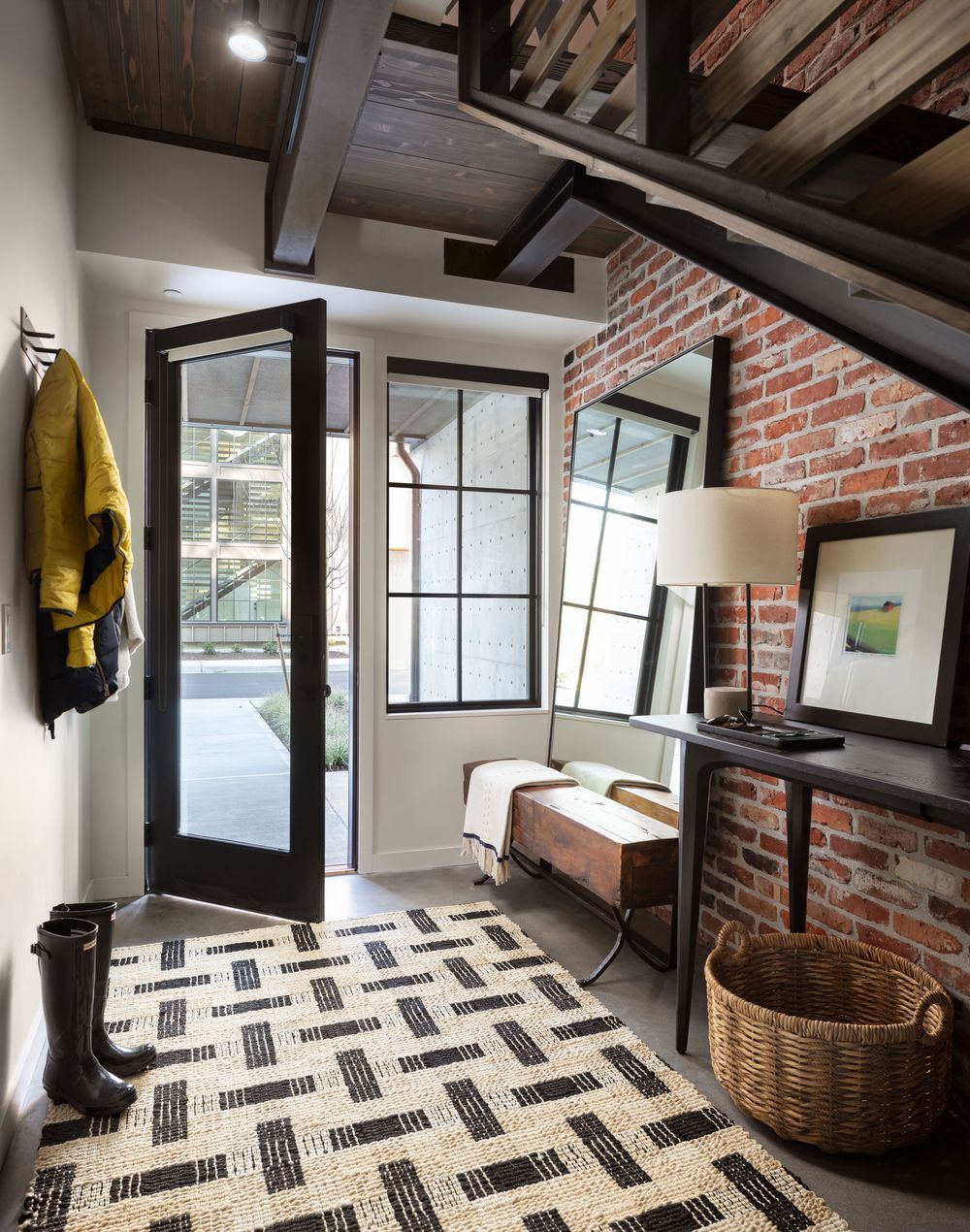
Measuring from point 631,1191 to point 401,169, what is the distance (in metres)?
3.25

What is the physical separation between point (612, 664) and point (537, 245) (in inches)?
67.2

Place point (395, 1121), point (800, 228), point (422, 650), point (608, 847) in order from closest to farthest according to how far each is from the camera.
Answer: point (800, 228), point (395, 1121), point (608, 847), point (422, 650)

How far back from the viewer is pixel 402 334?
12.9 feet

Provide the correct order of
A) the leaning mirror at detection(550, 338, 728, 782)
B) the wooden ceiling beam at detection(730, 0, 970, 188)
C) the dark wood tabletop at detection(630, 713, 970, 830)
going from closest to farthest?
1. the wooden ceiling beam at detection(730, 0, 970, 188)
2. the dark wood tabletop at detection(630, 713, 970, 830)
3. the leaning mirror at detection(550, 338, 728, 782)

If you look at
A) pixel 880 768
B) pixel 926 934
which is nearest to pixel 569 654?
pixel 926 934

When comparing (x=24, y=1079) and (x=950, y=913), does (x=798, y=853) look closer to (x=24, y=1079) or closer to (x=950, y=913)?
(x=950, y=913)

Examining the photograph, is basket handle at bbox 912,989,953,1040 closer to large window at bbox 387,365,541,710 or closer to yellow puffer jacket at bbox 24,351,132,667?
yellow puffer jacket at bbox 24,351,132,667

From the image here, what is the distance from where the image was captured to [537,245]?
10.8ft

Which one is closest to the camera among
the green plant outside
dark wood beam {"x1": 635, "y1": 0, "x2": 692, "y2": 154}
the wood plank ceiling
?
dark wood beam {"x1": 635, "y1": 0, "x2": 692, "y2": 154}

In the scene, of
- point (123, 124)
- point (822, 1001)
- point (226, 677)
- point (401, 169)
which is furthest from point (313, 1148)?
point (123, 124)

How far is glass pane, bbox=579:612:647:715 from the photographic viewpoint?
3.19m

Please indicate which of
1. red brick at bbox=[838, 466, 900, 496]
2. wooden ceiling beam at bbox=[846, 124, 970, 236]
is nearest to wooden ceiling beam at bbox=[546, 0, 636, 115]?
wooden ceiling beam at bbox=[846, 124, 970, 236]

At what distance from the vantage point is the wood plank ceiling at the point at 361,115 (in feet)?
7.91

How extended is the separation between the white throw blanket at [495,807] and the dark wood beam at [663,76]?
2.41 metres
